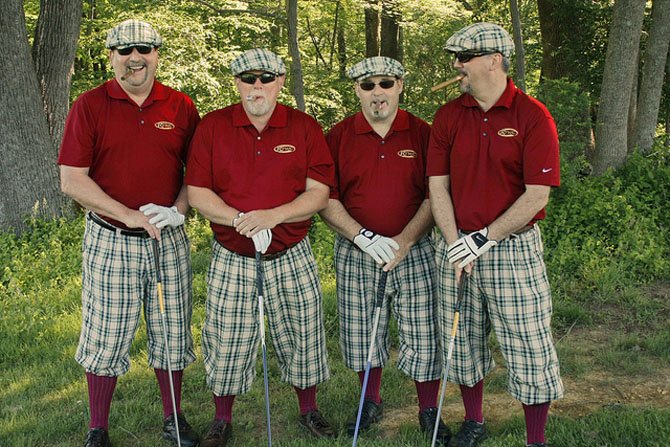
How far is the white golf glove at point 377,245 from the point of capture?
155 inches

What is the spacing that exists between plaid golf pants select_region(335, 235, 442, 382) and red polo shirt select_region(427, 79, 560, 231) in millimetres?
449

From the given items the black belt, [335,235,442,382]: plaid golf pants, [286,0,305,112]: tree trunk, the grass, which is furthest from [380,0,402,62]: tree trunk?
the black belt

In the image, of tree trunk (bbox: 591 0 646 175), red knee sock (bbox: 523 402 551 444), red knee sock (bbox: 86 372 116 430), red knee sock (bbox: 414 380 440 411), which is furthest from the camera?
tree trunk (bbox: 591 0 646 175)

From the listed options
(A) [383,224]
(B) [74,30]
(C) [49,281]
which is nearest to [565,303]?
(A) [383,224]

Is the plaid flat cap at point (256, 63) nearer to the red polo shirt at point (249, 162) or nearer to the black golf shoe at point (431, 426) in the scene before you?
the red polo shirt at point (249, 162)

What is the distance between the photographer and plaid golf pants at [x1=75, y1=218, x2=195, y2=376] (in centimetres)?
405

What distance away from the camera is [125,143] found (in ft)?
13.0

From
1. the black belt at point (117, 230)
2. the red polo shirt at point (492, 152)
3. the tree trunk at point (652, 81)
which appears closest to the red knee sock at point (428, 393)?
the red polo shirt at point (492, 152)

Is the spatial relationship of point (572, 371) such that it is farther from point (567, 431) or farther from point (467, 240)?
point (467, 240)

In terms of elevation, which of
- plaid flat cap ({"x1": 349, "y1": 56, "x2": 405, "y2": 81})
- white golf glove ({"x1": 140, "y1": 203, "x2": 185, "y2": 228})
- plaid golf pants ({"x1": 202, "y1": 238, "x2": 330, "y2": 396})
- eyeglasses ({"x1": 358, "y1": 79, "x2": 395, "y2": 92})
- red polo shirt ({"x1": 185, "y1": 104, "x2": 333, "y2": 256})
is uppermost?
plaid flat cap ({"x1": 349, "y1": 56, "x2": 405, "y2": 81})

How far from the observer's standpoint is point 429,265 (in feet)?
13.9

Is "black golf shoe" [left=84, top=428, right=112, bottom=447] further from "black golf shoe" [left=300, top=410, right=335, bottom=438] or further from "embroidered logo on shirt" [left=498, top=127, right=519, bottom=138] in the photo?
"embroidered logo on shirt" [left=498, top=127, right=519, bottom=138]

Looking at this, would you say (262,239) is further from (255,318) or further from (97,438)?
(97,438)

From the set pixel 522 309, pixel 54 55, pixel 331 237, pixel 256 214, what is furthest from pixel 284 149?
pixel 54 55
